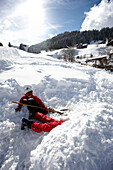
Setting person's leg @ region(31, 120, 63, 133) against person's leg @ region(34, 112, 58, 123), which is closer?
person's leg @ region(31, 120, 63, 133)

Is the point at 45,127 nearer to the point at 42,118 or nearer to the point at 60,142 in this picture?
the point at 42,118

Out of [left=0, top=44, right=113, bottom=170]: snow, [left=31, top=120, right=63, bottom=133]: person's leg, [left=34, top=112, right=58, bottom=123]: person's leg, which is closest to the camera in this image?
[left=0, top=44, right=113, bottom=170]: snow

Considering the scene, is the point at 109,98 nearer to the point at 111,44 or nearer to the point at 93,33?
the point at 111,44

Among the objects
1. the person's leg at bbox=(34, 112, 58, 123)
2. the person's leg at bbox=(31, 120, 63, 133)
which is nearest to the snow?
the person's leg at bbox=(31, 120, 63, 133)

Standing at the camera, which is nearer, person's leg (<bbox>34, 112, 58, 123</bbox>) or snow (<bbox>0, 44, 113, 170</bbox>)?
snow (<bbox>0, 44, 113, 170</bbox>)

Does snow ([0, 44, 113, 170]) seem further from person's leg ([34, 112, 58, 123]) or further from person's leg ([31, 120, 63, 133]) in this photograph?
person's leg ([34, 112, 58, 123])

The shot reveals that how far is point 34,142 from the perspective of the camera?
8.23 ft

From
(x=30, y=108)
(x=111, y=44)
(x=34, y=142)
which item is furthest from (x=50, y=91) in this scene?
(x=111, y=44)

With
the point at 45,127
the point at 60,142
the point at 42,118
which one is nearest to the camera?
the point at 60,142

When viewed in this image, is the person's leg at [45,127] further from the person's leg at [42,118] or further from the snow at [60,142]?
the person's leg at [42,118]

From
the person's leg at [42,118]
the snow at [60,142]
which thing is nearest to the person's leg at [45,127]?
the snow at [60,142]

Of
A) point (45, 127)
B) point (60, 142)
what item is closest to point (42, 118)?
point (45, 127)

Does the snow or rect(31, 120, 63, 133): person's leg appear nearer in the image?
the snow

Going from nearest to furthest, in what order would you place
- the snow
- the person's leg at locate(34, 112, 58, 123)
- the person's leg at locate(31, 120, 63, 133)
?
the snow
the person's leg at locate(31, 120, 63, 133)
the person's leg at locate(34, 112, 58, 123)
